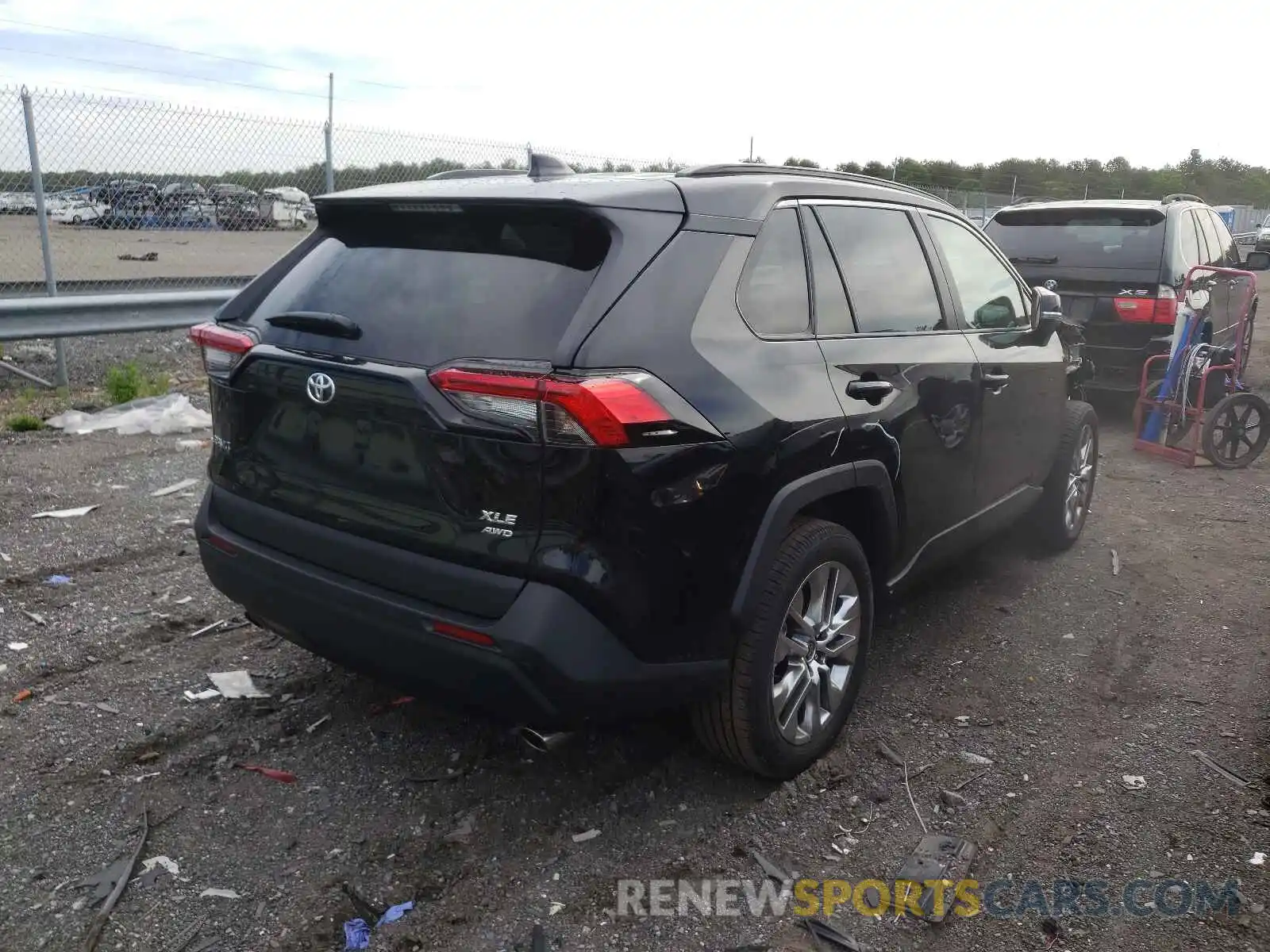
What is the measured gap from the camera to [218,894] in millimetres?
2617

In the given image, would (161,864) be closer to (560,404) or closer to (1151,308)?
(560,404)

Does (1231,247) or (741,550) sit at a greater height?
(1231,247)

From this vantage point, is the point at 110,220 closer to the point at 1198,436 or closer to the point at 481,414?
the point at 481,414

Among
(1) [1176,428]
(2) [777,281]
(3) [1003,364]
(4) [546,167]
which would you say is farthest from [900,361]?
(1) [1176,428]

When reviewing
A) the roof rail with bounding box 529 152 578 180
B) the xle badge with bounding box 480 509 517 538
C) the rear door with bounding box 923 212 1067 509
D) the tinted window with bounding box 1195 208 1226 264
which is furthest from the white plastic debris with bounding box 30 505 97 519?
the tinted window with bounding box 1195 208 1226 264

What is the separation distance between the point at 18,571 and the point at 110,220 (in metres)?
4.82

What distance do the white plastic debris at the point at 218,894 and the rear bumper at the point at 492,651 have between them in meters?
0.63

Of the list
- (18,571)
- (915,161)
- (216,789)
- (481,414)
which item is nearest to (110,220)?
(18,571)

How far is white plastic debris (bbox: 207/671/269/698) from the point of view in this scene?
3635mm

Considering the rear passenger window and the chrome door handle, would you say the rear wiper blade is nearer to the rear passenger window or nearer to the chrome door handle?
the chrome door handle

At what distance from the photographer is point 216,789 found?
3.07 meters

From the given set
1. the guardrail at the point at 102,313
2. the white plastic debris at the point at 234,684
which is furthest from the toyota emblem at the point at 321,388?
the guardrail at the point at 102,313

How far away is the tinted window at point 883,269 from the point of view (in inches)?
135

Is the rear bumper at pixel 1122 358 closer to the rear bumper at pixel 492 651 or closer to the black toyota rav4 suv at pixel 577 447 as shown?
the black toyota rav4 suv at pixel 577 447
